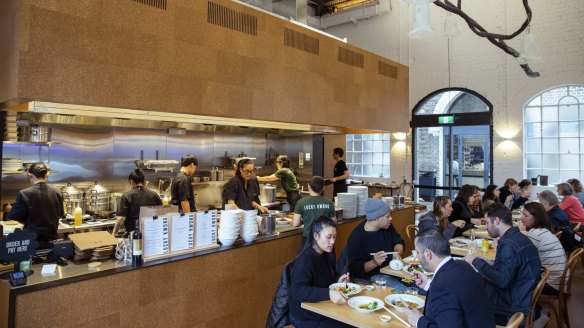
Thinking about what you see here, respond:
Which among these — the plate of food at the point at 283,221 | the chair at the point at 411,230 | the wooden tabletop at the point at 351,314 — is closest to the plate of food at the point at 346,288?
the wooden tabletop at the point at 351,314

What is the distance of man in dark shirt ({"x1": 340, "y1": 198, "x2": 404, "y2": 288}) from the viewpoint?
12.3 feet

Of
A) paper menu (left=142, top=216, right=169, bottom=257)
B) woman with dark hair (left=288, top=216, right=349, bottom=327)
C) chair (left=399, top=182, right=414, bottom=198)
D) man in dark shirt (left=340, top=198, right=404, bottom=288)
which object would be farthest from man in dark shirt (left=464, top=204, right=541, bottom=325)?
chair (left=399, top=182, right=414, bottom=198)

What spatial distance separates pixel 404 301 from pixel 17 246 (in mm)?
2689

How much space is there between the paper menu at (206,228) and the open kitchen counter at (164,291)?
11cm

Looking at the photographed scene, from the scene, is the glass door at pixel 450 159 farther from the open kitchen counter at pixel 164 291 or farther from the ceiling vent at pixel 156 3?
the ceiling vent at pixel 156 3

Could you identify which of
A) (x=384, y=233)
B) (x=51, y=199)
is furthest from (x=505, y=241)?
(x=51, y=199)

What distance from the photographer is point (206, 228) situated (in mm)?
3525

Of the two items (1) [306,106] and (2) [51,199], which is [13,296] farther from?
(1) [306,106]

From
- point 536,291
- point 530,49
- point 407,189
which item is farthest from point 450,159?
point 536,291

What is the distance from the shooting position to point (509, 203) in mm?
8117

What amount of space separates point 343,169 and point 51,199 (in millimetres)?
5775

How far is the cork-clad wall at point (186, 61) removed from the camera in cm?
277

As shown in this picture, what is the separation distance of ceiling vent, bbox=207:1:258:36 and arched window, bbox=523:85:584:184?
8388 millimetres

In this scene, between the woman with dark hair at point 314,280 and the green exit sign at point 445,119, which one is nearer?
the woman with dark hair at point 314,280
